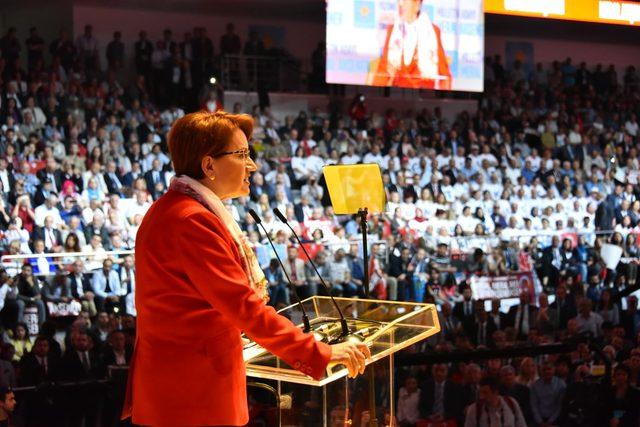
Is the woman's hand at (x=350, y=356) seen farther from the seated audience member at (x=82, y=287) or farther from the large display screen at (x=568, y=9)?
the large display screen at (x=568, y=9)

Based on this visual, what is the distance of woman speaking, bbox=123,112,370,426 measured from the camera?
2016 millimetres

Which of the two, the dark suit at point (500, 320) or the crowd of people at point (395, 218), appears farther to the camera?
the dark suit at point (500, 320)

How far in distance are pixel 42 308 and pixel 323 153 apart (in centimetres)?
673

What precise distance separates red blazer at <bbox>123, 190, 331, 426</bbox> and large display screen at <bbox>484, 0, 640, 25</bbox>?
11.0m

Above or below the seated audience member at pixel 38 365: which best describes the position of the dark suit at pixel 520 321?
below

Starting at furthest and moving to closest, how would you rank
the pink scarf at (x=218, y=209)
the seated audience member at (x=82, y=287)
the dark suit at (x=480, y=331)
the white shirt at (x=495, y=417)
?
the dark suit at (x=480, y=331) → the seated audience member at (x=82, y=287) → the white shirt at (x=495, y=417) → the pink scarf at (x=218, y=209)

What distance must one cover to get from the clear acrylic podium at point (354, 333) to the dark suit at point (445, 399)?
3.53 metres

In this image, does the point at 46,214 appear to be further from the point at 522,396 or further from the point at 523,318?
the point at 522,396

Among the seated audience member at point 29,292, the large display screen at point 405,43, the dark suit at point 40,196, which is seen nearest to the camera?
the seated audience member at point 29,292

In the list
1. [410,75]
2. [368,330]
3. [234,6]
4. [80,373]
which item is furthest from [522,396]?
[234,6]

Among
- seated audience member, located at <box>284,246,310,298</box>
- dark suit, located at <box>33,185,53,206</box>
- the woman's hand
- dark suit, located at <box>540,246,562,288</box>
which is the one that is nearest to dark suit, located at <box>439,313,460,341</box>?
seated audience member, located at <box>284,246,310,298</box>

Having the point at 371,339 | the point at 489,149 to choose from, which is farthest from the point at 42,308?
the point at 489,149

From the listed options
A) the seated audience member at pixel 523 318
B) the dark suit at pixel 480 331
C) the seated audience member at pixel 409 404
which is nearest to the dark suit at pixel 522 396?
the seated audience member at pixel 409 404

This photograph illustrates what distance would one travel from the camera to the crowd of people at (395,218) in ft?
22.2
